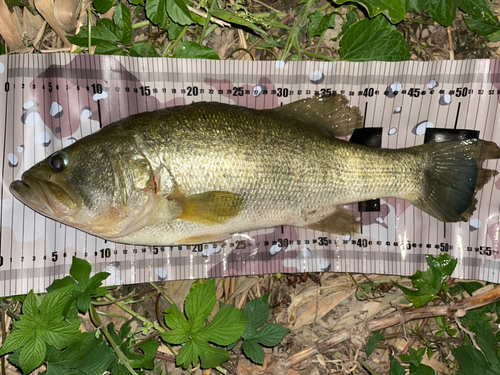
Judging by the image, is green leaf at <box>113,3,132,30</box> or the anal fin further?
green leaf at <box>113,3,132,30</box>

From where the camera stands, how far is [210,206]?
8.34ft

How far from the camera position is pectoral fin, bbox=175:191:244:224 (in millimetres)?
2523

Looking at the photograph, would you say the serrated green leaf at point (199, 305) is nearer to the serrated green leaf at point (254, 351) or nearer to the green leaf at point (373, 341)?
the serrated green leaf at point (254, 351)

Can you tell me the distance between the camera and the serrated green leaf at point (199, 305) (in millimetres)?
2680

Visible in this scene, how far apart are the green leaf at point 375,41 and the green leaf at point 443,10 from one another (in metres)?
0.33

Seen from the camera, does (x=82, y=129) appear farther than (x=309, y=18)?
No

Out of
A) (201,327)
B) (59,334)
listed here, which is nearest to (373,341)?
(201,327)

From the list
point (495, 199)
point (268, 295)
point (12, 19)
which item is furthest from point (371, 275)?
point (12, 19)

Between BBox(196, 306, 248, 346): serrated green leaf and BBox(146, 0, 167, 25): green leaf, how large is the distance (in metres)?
2.16

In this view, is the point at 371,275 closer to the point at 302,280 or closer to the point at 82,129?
the point at 302,280

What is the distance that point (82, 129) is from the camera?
3.04 metres

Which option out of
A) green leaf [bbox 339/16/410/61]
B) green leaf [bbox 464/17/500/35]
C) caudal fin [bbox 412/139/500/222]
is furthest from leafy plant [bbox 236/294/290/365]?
green leaf [bbox 464/17/500/35]

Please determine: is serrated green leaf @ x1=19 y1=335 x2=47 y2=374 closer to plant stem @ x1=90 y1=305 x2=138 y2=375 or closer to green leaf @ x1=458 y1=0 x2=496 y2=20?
plant stem @ x1=90 y1=305 x2=138 y2=375

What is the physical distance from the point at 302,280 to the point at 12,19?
9.89 ft
